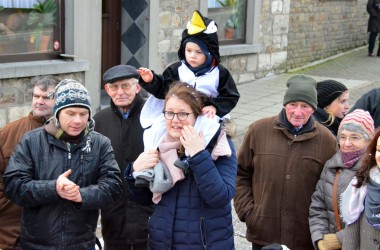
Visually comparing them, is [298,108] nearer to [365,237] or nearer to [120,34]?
[365,237]

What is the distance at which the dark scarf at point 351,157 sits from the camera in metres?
3.53

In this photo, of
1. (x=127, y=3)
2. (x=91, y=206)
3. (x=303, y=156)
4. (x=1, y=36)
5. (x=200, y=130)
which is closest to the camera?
(x=200, y=130)

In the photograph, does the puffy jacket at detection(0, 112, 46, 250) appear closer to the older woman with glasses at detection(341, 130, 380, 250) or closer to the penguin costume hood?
the penguin costume hood

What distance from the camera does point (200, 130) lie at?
307 cm

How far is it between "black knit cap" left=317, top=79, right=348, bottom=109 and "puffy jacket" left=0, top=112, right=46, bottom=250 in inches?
81.8

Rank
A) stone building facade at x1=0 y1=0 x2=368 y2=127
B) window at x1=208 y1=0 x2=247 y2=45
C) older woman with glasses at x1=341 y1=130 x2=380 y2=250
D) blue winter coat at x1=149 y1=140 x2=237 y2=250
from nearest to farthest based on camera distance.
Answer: blue winter coat at x1=149 y1=140 x2=237 y2=250 → older woman with glasses at x1=341 y1=130 x2=380 y2=250 → stone building facade at x1=0 y1=0 x2=368 y2=127 → window at x1=208 y1=0 x2=247 y2=45

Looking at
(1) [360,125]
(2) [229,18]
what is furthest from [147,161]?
(2) [229,18]

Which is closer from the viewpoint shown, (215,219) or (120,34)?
(215,219)

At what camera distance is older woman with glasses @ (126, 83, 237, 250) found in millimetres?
3008

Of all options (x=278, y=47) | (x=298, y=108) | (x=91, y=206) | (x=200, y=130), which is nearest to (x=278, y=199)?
(x=298, y=108)

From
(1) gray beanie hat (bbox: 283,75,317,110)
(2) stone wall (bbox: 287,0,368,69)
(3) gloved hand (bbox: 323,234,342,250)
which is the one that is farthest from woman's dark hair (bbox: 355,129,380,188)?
(2) stone wall (bbox: 287,0,368,69)

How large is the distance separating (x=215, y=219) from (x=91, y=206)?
69 centimetres

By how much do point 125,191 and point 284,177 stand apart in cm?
105

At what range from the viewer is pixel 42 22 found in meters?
8.53
